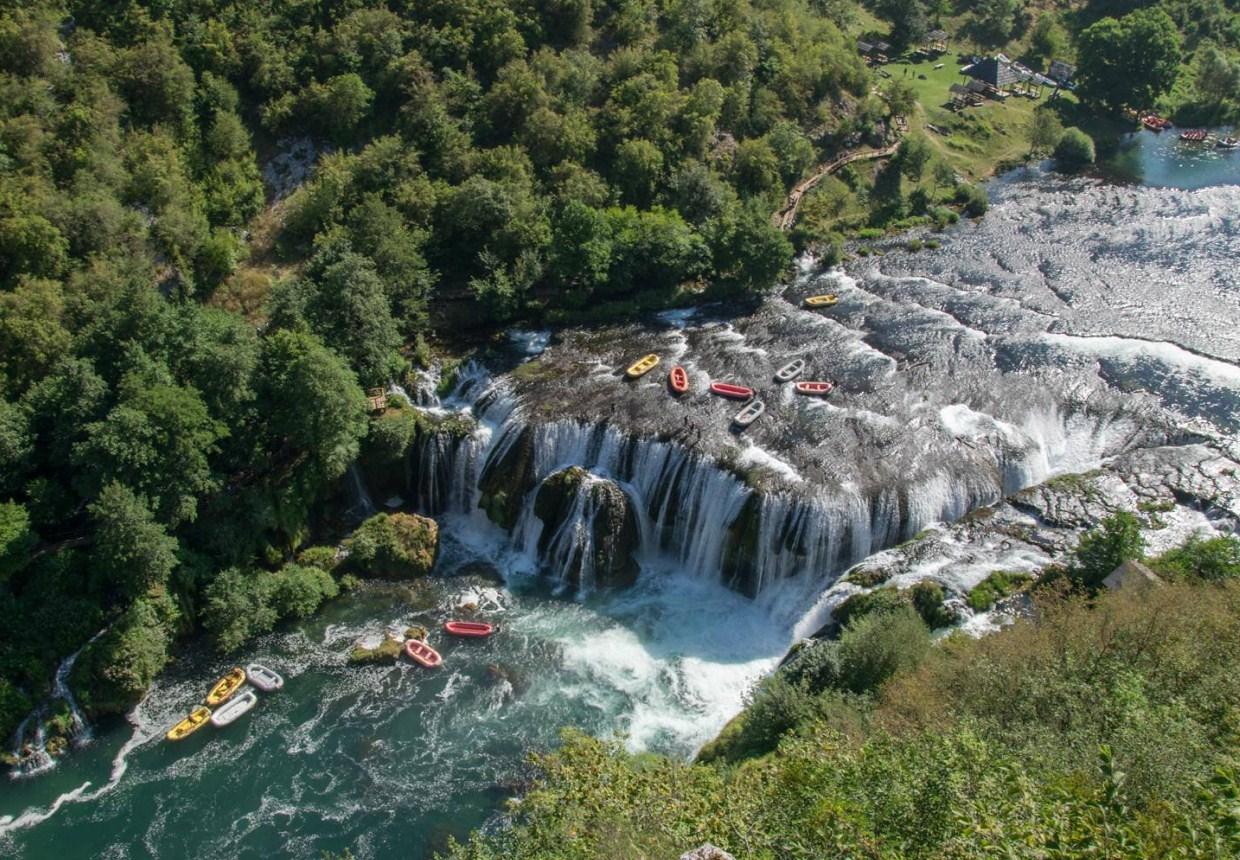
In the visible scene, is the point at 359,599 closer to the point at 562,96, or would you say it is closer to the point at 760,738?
the point at 760,738

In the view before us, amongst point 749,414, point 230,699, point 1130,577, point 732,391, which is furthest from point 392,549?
point 1130,577

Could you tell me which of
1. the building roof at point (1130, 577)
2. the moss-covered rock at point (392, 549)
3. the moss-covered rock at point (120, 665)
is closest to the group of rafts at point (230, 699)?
the moss-covered rock at point (120, 665)

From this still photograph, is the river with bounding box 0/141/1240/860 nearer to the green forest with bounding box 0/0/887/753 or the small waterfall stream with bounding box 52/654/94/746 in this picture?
the small waterfall stream with bounding box 52/654/94/746

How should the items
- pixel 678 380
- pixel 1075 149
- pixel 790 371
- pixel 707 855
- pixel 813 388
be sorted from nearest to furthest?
pixel 707 855, pixel 813 388, pixel 678 380, pixel 790 371, pixel 1075 149

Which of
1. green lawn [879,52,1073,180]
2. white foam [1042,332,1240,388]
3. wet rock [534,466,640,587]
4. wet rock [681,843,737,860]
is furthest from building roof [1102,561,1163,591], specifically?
green lawn [879,52,1073,180]

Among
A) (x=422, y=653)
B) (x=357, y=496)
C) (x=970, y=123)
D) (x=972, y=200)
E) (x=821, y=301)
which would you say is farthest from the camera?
(x=970, y=123)

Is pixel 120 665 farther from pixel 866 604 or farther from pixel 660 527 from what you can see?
pixel 866 604

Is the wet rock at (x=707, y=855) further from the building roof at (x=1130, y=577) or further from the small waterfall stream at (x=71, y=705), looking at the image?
the small waterfall stream at (x=71, y=705)
